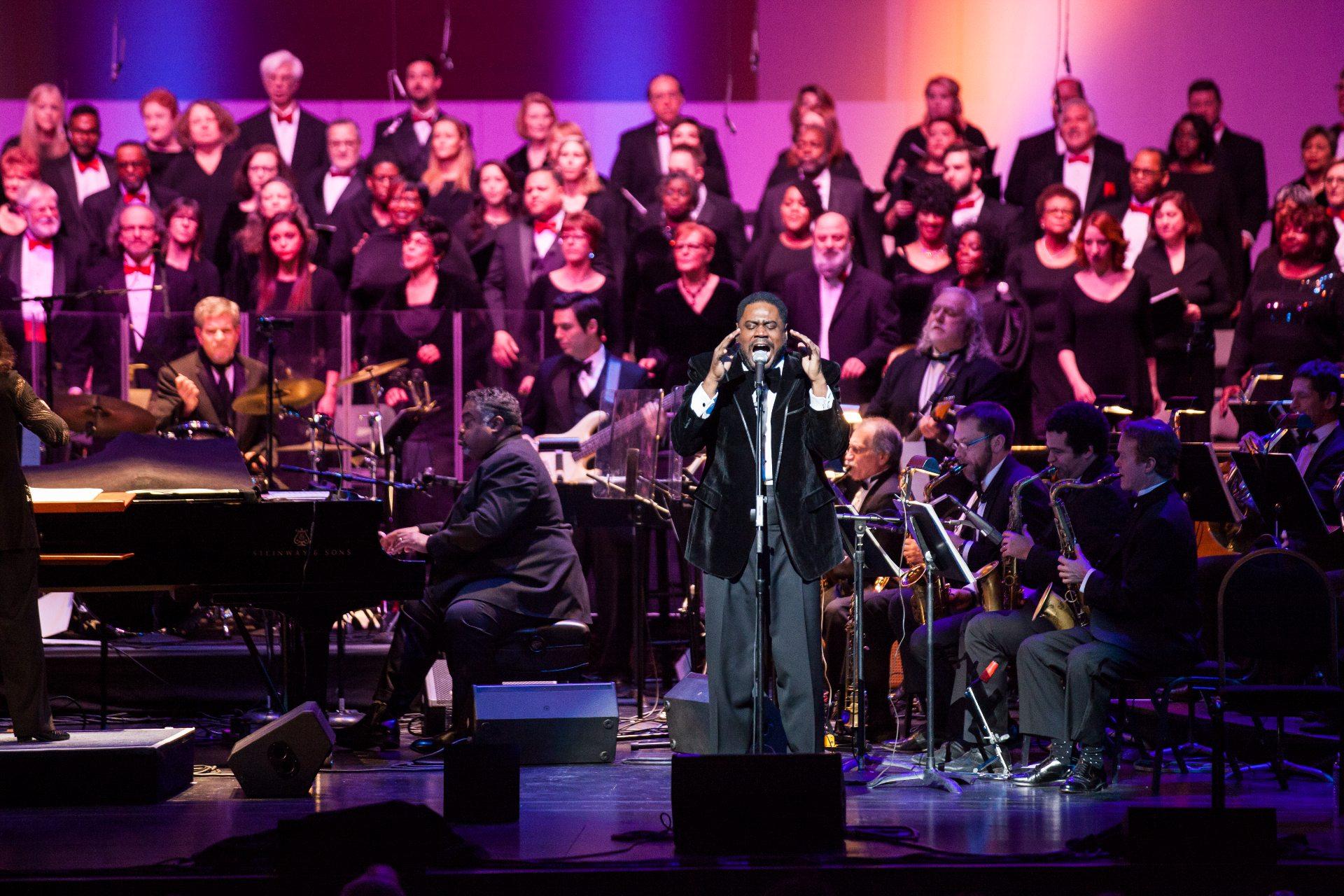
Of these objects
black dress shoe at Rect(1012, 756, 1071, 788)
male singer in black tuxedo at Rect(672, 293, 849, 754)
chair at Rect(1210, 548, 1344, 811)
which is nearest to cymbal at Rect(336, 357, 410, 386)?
male singer in black tuxedo at Rect(672, 293, 849, 754)

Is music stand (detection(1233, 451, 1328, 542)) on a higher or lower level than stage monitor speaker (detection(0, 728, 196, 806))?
higher

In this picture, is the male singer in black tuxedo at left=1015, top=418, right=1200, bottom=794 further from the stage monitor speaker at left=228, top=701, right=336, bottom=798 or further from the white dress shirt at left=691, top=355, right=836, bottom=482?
the stage monitor speaker at left=228, top=701, right=336, bottom=798

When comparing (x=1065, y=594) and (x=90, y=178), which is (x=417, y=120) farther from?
(x=1065, y=594)

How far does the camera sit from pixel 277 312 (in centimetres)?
968

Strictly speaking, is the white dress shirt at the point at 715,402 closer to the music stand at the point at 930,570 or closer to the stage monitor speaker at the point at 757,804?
the music stand at the point at 930,570

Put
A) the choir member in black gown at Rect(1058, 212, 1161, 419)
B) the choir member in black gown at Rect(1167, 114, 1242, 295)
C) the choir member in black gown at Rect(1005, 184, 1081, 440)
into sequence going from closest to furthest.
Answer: the choir member in black gown at Rect(1058, 212, 1161, 419), the choir member in black gown at Rect(1005, 184, 1081, 440), the choir member in black gown at Rect(1167, 114, 1242, 295)

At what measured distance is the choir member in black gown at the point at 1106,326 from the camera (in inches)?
359

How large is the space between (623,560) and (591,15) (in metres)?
6.60

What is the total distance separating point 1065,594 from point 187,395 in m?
5.01

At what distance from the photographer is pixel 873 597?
6.97 metres

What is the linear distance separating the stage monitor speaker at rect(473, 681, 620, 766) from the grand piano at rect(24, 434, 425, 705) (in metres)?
0.56

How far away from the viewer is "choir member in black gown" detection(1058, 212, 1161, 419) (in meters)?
9.11

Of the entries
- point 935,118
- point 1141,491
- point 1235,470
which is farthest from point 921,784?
point 935,118

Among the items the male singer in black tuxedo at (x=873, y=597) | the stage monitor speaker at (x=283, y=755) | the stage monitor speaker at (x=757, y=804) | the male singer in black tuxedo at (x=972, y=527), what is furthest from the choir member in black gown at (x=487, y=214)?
the stage monitor speaker at (x=757, y=804)
